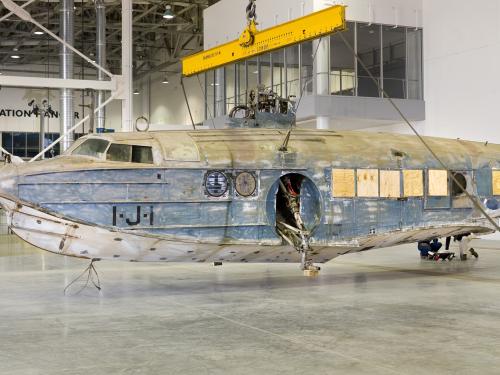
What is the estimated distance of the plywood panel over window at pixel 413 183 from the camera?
1441 centimetres

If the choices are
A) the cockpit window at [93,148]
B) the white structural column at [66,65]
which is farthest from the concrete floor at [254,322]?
the white structural column at [66,65]

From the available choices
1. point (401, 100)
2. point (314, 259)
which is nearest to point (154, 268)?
point (314, 259)

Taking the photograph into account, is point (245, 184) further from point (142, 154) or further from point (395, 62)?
point (395, 62)

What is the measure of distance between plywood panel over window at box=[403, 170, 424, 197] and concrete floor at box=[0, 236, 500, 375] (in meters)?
1.99

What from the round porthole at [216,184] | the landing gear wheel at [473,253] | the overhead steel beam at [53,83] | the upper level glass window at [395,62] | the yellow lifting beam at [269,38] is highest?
the upper level glass window at [395,62]

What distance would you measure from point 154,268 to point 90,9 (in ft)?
113

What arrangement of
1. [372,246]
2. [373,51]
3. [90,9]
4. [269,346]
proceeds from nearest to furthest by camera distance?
1. [269,346]
2. [372,246]
3. [373,51]
4. [90,9]

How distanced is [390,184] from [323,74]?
15567 millimetres

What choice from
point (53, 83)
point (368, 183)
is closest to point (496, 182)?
point (368, 183)

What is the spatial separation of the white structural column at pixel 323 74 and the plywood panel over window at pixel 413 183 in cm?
1440

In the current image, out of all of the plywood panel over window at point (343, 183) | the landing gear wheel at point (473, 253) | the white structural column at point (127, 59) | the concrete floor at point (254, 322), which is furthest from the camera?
the white structural column at point (127, 59)

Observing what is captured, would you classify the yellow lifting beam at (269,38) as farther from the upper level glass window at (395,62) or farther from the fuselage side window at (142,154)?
the upper level glass window at (395,62)

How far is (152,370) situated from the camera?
24.9 ft

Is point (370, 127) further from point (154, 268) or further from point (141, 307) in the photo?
point (141, 307)
